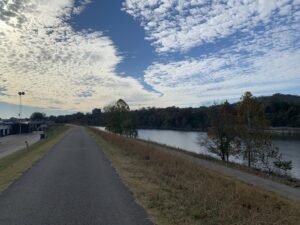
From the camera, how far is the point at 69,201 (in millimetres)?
10570

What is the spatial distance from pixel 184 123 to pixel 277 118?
4053cm

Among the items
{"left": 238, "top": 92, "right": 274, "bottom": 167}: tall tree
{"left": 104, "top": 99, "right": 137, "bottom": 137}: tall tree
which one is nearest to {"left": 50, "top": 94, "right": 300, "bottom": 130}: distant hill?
{"left": 104, "top": 99, "right": 137, "bottom": 137}: tall tree

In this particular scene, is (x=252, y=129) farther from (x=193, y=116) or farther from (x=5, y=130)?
(x=5, y=130)

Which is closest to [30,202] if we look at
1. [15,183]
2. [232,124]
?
[15,183]

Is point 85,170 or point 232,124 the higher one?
point 232,124

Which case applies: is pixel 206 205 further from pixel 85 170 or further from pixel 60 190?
pixel 85 170

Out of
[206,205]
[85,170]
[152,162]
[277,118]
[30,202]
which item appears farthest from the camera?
[277,118]

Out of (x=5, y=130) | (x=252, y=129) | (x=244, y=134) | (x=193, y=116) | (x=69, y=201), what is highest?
(x=193, y=116)

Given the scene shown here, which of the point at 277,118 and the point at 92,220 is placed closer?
the point at 92,220

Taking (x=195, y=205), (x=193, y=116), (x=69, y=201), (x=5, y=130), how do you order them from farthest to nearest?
(x=193, y=116)
(x=5, y=130)
(x=69, y=201)
(x=195, y=205)

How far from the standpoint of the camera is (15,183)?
14.1 m

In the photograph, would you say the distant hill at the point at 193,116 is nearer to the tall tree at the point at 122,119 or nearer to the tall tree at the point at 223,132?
the tall tree at the point at 122,119

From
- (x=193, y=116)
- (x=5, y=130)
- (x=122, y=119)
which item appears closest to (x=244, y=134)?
(x=122, y=119)

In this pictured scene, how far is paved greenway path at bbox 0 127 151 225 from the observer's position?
8.50m
